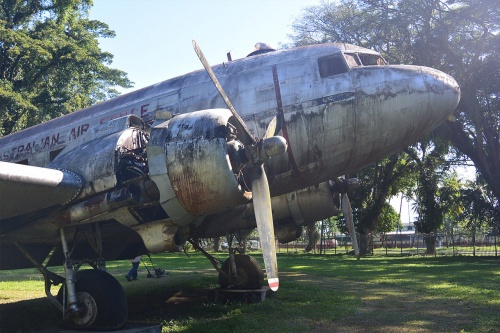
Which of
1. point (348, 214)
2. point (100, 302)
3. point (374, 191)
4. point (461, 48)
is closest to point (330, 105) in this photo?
point (348, 214)

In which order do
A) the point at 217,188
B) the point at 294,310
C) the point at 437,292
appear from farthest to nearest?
1. the point at 437,292
2. the point at 294,310
3. the point at 217,188

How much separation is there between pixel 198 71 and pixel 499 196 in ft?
80.1

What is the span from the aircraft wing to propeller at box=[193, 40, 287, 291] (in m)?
2.86

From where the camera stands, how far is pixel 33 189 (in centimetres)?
759

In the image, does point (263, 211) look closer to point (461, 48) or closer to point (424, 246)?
point (461, 48)

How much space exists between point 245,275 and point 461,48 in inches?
908

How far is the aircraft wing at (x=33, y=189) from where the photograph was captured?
7.28 metres

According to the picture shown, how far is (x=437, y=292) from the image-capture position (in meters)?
12.6

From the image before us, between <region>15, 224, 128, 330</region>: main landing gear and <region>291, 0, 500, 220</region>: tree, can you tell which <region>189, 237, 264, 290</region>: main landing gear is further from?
<region>291, 0, 500, 220</region>: tree

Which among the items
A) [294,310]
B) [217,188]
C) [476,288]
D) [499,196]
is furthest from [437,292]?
[499,196]

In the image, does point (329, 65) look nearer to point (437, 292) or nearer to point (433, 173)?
point (437, 292)

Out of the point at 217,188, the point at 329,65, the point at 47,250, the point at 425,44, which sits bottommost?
the point at 47,250

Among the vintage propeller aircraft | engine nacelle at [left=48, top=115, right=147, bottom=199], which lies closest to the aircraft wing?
the vintage propeller aircraft

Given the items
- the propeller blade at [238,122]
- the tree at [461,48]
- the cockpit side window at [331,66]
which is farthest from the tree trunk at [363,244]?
the propeller blade at [238,122]
